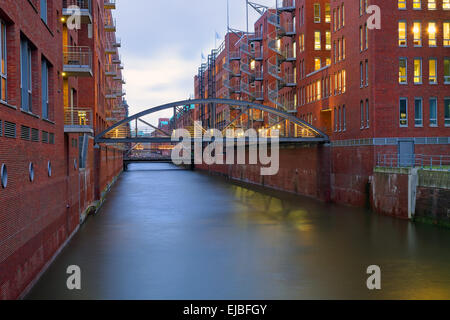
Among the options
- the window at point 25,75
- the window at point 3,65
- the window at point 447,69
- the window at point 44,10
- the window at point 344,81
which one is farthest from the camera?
the window at point 344,81

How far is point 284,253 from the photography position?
63.8 ft

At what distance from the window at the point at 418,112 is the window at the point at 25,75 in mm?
23139

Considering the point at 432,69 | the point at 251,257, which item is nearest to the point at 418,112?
the point at 432,69

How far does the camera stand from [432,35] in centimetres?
3116

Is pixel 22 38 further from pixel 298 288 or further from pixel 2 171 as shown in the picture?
pixel 298 288

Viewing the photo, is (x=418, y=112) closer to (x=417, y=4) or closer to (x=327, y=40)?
(x=417, y=4)

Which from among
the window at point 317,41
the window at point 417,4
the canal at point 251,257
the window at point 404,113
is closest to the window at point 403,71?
the window at point 404,113

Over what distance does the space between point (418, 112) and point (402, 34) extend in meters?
4.71

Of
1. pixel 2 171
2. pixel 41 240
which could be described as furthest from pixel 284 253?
pixel 2 171

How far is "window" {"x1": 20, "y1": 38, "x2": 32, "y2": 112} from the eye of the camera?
45.6 ft

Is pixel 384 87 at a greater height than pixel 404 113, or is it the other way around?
pixel 384 87

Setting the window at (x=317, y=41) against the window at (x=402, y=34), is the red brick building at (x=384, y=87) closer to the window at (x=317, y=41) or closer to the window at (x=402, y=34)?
the window at (x=402, y=34)

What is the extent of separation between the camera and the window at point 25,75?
13.9m
